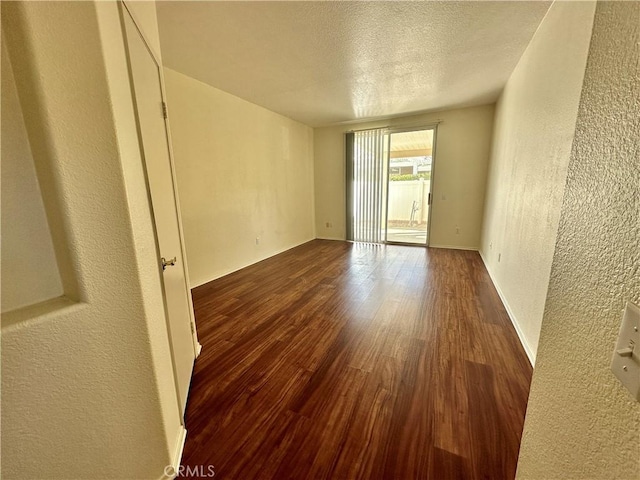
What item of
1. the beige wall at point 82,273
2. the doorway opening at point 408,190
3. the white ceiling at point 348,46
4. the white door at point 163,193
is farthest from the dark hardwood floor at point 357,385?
the doorway opening at point 408,190

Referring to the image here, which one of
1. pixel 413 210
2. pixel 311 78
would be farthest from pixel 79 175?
pixel 413 210

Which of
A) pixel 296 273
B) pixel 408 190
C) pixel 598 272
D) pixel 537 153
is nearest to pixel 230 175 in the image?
pixel 296 273

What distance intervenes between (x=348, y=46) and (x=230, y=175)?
220 centimetres

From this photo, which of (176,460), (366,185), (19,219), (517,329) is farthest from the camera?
(366,185)

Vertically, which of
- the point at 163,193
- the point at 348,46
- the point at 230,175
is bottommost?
the point at 163,193

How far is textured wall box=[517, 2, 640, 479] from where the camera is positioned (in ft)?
1.24

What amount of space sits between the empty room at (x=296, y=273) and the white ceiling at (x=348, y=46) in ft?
0.08

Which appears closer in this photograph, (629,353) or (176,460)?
(629,353)

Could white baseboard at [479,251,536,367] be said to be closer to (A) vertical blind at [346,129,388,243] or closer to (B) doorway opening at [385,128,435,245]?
(A) vertical blind at [346,129,388,243]

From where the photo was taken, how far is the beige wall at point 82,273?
70 cm

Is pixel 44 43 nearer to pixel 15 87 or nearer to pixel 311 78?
pixel 15 87

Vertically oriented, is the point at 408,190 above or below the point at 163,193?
below

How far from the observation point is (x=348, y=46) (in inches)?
90.0

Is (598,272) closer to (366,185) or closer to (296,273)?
(296,273)
